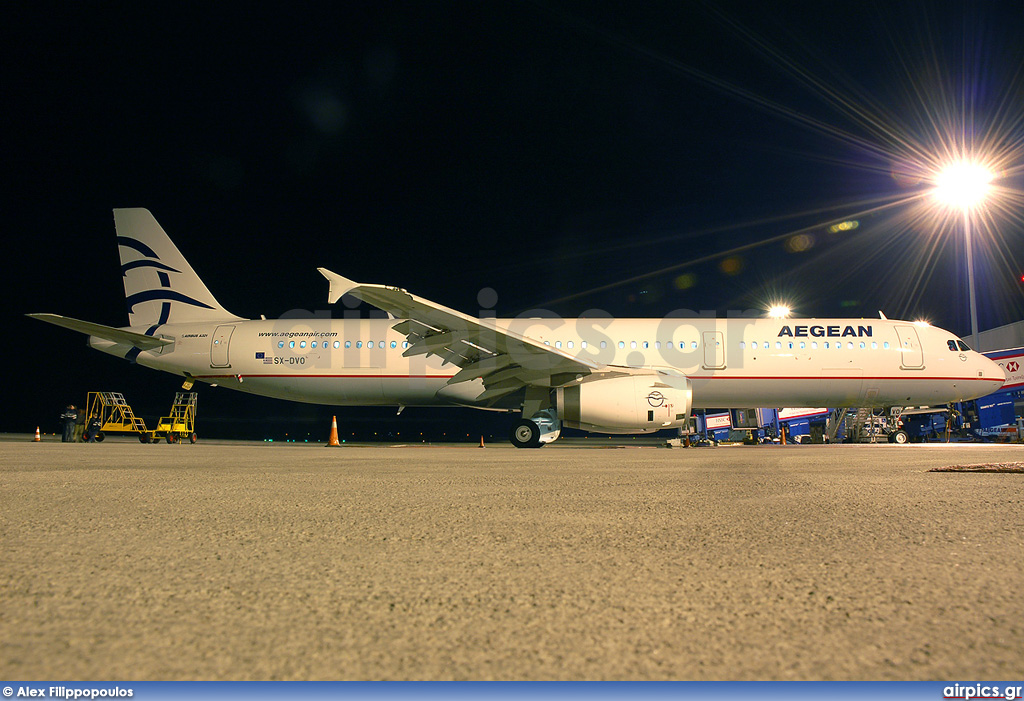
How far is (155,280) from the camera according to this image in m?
15.8

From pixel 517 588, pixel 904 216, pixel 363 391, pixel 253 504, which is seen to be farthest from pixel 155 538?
pixel 904 216

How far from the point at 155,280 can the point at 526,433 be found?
1100 centimetres

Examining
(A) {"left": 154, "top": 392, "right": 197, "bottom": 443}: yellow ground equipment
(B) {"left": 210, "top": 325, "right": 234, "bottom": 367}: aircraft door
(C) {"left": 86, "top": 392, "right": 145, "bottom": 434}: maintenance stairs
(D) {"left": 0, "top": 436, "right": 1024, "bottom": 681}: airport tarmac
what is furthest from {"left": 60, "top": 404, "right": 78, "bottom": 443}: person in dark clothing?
(D) {"left": 0, "top": 436, "right": 1024, "bottom": 681}: airport tarmac

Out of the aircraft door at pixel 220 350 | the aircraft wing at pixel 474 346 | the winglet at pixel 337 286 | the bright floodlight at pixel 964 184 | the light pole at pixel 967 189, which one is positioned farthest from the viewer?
the bright floodlight at pixel 964 184

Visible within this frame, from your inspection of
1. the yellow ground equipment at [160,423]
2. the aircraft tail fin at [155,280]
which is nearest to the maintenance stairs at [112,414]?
the yellow ground equipment at [160,423]

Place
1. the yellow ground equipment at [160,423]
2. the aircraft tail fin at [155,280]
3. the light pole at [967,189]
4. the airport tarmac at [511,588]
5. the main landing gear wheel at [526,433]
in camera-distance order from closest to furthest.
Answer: the airport tarmac at [511,588]
the main landing gear wheel at [526,433]
the aircraft tail fin at [155,280]
the yellow ground equipment at [160,423]
the light pole at [967,189]

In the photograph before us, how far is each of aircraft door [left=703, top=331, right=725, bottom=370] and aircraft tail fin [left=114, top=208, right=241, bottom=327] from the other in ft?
39.6

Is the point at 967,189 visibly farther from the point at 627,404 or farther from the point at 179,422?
the point at 179,422

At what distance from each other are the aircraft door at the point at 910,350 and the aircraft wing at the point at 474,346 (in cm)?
792

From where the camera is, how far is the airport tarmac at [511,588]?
45.6 inches

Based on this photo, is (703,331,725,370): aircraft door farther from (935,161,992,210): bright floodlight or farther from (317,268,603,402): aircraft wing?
(935,161,992,210): bright floodlight

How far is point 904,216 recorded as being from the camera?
25.5 meters

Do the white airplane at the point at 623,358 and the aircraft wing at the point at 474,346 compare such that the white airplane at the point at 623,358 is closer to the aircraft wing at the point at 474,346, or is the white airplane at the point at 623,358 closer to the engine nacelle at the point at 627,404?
the aircraft wing at the point at 474,346

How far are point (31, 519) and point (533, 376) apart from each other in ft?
31.2
